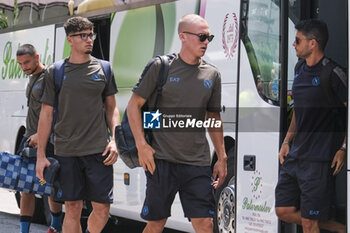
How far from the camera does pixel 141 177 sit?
26.8ft

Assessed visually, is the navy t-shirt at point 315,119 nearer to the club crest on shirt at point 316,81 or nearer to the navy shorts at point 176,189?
the club crest on shirt at point 316,81

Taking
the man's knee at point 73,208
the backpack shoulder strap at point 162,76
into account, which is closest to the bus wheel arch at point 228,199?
the man's knee at point 73,208

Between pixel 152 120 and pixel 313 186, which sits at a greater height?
pixel 152 120

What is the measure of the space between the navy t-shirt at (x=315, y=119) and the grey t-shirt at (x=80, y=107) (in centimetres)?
168

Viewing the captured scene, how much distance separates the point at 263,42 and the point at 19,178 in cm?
252

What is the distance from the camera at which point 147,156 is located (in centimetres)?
546

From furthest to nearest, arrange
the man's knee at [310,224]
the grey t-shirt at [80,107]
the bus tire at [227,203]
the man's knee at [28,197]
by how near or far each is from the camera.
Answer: the man's knee at [28,197] < the bus tire at [227,203] < the grey t-shirt at [80,107] < the man's knee at [310,224]

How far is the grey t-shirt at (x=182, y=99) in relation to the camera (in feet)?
17.8

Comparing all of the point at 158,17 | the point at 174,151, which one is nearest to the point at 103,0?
the point at 158,17

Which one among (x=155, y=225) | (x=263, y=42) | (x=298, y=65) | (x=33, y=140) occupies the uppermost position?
(x=263, y=42)

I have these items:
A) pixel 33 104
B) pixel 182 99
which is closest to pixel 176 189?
pixel 182 99

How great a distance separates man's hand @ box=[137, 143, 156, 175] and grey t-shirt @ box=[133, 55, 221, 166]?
7 centimetres

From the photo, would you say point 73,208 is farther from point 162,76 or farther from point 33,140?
point 162,76

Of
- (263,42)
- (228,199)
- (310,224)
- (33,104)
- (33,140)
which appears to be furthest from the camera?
(33,104)
